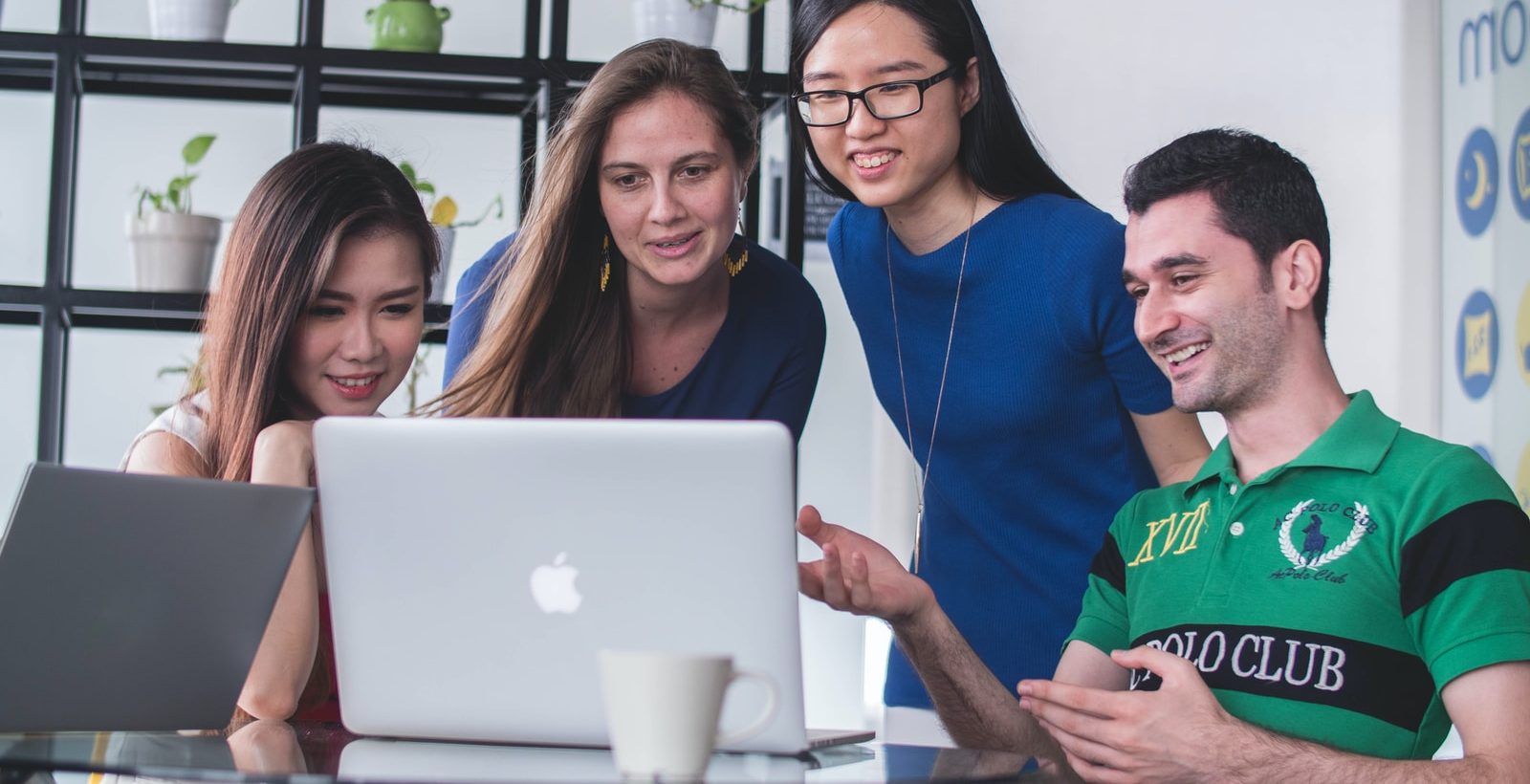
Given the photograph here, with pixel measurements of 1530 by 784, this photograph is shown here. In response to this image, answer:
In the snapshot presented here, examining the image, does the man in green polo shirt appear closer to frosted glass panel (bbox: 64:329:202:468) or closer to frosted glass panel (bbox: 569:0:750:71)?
frosted glass panel (bbox: 569:0:750:71)

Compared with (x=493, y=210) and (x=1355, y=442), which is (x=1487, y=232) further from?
(x=493, y=210)

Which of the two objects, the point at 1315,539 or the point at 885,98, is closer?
the point at 1315,539

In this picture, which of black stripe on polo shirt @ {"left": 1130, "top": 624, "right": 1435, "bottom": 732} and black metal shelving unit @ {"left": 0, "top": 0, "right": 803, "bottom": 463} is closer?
black stripe on polo shirt @ {"left": 1130, "top": 624, "right": 1435, "bottom": 732}

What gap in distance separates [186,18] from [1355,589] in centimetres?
245

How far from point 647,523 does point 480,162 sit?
94.5 inches

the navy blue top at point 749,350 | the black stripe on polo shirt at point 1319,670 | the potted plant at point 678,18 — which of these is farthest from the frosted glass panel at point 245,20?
the black stripe on polo shirt at point 1319,670

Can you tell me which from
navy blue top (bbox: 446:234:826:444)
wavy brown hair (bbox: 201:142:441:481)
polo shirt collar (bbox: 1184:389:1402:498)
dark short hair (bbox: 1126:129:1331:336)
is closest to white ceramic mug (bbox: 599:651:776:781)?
polo shirt collar (bbox: 1184:389:1402:498)

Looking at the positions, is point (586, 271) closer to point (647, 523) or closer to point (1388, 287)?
point (647, 523)

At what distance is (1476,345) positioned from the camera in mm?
3033

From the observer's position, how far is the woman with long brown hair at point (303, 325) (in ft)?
5.69

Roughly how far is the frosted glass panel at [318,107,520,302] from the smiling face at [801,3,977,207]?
1447 millimetres

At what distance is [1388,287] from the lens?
337 cm

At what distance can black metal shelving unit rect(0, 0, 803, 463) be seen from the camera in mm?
2867

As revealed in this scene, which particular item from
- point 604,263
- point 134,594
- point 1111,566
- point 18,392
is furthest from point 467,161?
point 134,594
